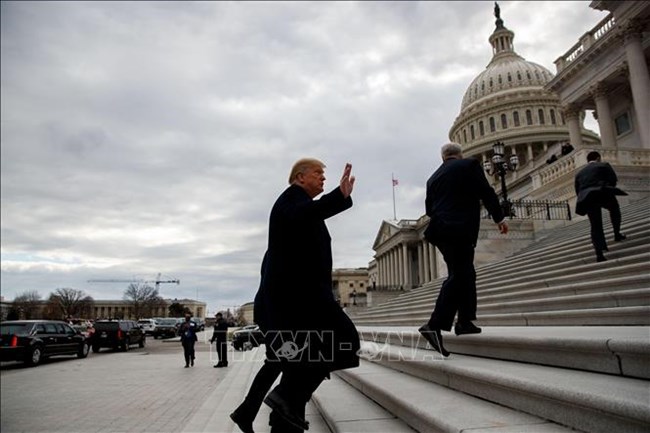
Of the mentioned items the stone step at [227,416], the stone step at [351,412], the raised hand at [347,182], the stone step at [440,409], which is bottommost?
the stone step at [227,416]

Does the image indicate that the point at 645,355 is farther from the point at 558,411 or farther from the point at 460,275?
Result: the point at 460,275

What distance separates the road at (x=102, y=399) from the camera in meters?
5.51

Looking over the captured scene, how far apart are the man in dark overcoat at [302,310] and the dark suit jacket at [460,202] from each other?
6.16 feet

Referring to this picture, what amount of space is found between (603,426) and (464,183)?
2.62 meters

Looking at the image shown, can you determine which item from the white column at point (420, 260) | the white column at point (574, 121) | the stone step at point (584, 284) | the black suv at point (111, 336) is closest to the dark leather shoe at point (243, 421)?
the stone step at point (584, 284)

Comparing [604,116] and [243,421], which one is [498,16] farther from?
[243,421]

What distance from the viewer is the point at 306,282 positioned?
8.87 ft

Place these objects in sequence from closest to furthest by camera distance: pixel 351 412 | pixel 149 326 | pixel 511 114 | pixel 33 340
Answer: pixel 351 412
pixel 33 340
pixel 149 326
pixel 511 114

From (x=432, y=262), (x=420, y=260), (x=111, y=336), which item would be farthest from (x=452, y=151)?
(x=420, y=260)

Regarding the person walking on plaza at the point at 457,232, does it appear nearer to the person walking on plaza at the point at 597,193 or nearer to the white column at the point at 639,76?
the person walking on plaza at the point at 597,193

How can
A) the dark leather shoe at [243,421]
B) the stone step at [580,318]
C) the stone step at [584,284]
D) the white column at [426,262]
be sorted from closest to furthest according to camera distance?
the dark leather shoe at [243,421] < the stone step at [580,318] < the stone step at [584,284] < the white column at [426,262]

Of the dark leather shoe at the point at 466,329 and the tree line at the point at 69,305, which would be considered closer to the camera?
the dark leather shoe at the point at 466,329

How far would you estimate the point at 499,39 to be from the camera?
97562 millimetres

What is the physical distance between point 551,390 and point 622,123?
35.8 m
